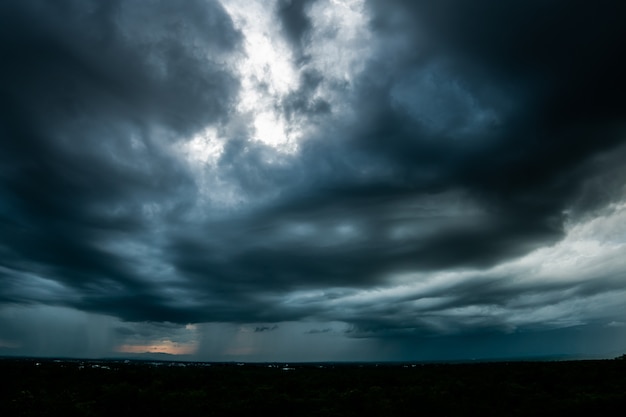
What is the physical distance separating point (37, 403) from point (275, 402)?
22780 mm

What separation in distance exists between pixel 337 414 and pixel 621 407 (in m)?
24.2

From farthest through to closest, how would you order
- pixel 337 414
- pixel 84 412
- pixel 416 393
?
pixel 416 393 → pixel 337 414 → pixel 84 412

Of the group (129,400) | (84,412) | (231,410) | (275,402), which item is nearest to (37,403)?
(84,412)

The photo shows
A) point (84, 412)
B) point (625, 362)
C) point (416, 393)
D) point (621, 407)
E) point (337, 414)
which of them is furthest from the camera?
point (625, 362)

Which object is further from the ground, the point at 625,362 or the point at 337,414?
the point at 625,362

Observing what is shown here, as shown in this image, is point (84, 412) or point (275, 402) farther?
point (275, 402)

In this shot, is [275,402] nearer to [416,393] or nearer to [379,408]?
[379,408]

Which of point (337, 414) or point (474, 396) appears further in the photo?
Result: point (474, 396)

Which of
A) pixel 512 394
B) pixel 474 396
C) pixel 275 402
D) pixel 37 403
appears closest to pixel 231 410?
pixel 275 402

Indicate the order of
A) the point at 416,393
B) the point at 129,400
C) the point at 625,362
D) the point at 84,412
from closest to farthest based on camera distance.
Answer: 1. the point at 84,412
2. the point at 129,400
3. the point at 416,393
4. the point at 625,362

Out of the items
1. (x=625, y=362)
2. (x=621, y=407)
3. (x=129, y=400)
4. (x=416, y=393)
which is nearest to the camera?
(x=621, y=407)

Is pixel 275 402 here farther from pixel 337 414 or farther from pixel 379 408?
pixel 379 408

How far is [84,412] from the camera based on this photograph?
114ft

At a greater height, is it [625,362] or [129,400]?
[625,362]
